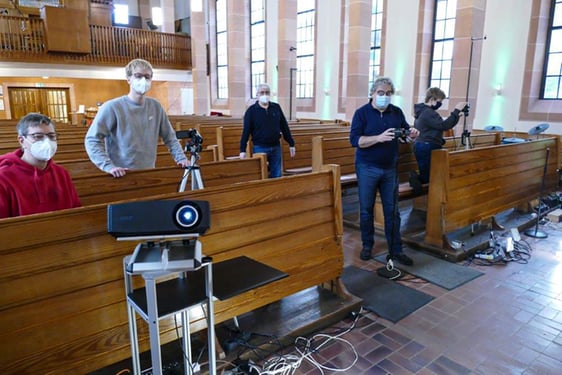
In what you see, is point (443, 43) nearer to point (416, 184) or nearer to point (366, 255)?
point (416, 184)

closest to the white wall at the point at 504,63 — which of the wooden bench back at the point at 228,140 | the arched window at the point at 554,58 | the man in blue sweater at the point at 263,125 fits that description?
the arched window at the point at 554,58

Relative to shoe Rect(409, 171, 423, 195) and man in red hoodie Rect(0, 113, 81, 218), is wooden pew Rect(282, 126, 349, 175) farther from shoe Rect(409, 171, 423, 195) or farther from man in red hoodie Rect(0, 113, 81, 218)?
man in red hoodie Rect(0, 113, 81, 218)

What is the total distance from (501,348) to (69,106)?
16800 millimetres

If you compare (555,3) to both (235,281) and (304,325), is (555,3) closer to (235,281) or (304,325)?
(304,325)

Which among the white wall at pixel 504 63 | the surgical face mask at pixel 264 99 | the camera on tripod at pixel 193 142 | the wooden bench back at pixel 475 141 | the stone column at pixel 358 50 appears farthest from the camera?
the stone column at pixel 358 50

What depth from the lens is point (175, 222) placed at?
3.72ft

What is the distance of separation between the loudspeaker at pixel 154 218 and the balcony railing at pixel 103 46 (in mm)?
13321

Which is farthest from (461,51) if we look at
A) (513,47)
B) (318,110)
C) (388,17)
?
(318,110)

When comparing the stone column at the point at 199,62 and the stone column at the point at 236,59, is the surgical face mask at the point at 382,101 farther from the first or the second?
the stone column at the point at 199,62

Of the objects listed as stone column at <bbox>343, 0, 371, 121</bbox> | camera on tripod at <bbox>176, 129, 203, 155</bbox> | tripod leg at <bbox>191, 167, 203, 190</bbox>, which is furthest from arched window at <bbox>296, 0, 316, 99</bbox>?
tripod leg at <bbox>191, 167, 203, 190</bbox>

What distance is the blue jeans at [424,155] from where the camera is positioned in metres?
4.16

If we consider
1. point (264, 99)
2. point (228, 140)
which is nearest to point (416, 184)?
point (264, 99)

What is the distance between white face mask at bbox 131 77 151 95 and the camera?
2.49 metres

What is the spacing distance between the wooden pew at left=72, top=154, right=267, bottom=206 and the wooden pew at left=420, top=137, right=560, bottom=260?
1664 mm
